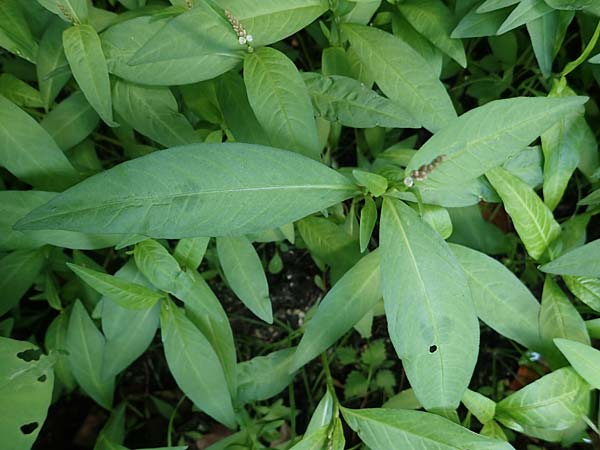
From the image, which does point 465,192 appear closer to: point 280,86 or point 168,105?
point 280,86

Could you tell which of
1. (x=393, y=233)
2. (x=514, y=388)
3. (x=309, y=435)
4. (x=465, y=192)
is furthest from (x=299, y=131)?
(x=514, y=388)

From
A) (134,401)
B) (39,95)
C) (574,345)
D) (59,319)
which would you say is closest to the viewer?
(574,345)

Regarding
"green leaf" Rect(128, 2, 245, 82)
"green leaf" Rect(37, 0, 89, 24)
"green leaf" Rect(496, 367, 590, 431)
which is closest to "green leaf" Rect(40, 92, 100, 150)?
"green leaf" Rect(37, 0, 89, 24)

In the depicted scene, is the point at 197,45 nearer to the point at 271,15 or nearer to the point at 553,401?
the point at 271,15

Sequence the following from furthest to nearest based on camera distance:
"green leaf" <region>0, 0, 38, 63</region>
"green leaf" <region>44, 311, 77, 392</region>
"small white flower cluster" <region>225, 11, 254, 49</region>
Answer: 1. "green leaf" <region>44, 311, 77, 392</region>
2. "green leaf" <region>0, 0, 38, 63</region>
3. "small white flower cluster" <region>225, 11, 254, 49</region>

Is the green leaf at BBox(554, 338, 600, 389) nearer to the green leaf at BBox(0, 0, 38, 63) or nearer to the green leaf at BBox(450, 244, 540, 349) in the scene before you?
the green leaf at BBox(450, 244, 540, 349)

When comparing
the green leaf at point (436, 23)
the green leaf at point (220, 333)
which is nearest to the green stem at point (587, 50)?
the green leaf at point (436, 23)

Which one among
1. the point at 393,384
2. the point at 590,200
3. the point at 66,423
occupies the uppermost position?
the point at 590,200

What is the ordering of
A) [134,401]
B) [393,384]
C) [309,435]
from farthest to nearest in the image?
1. [134,401]
2. [393,384]
3. [309,435]
